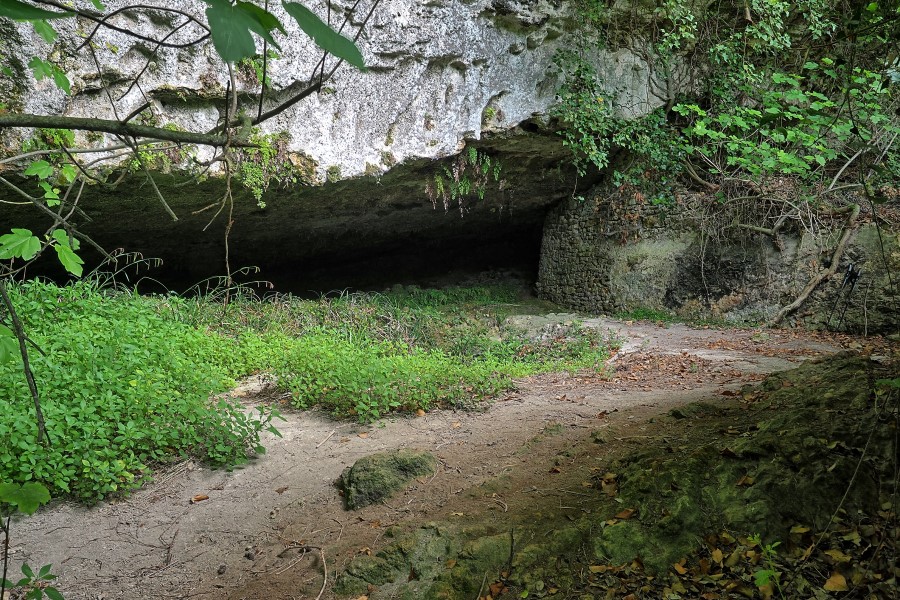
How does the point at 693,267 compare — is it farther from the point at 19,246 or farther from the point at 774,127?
the point at 19,246

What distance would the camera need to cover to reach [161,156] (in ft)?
20.3

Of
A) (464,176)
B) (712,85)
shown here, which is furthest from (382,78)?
(712,85)

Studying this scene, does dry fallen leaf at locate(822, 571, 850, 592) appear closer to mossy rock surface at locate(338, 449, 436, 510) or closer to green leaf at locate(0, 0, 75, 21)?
mossy rock surface at locate(338, 449, 436, 510)

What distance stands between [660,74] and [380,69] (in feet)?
15.0

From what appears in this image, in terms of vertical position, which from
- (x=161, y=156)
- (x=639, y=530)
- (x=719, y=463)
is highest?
(x=161, y=156)

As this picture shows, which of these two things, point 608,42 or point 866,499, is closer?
point 866,499

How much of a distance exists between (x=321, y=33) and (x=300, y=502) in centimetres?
298

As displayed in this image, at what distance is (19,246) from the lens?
1.43m

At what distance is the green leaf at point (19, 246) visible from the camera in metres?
1.39

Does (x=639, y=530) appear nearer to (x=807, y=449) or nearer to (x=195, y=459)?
(x=807, y=449)

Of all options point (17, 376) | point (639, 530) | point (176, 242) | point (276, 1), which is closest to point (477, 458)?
point (639, 530)

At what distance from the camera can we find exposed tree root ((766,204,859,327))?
26.3ft

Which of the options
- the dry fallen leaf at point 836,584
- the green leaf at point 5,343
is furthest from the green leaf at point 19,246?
the dry fallen leaf at point 836,584

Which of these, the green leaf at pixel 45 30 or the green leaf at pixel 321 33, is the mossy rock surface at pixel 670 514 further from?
the green leaf at pixel 45 30
